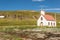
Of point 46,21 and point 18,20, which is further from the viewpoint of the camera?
point 18,20

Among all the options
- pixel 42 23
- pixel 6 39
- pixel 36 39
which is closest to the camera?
pixel 6 39

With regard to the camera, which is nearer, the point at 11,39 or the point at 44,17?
the point at 11,39

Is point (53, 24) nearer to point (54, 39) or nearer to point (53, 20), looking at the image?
point (53, 20)

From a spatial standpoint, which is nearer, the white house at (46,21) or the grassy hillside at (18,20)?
the white house at (46,21)

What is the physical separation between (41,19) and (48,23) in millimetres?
2703

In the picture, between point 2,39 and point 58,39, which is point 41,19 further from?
point 2,39

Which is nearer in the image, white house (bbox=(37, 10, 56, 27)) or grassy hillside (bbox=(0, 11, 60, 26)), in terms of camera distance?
white house (bbox=(37, 10, 56, 27))

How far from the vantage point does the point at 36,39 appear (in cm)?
4316

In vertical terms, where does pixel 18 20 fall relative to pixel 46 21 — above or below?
above

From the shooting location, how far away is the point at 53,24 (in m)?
89.6

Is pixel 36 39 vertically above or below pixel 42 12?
below

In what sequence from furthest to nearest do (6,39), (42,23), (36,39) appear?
(42,23) < (36,39) < (6,39)

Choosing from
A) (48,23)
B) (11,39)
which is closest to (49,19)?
(48,23)

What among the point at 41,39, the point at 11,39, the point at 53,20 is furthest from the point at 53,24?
the point at 11,39
